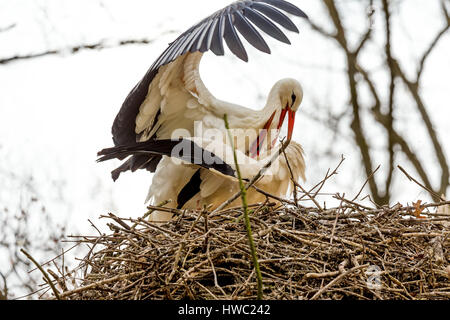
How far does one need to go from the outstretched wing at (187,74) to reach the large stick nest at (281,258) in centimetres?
101

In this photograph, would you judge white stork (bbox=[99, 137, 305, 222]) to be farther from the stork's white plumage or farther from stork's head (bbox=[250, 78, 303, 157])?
stork's head (bbox=[250, 78, 303, 157])

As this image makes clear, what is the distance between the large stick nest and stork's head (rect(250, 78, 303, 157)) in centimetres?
134

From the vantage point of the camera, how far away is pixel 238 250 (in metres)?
2.90

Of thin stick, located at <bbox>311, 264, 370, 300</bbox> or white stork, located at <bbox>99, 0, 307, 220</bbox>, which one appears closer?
thin stick, located at <bbox>311, 264, 370, 300</bbox>

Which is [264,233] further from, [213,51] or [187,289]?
[213,51]

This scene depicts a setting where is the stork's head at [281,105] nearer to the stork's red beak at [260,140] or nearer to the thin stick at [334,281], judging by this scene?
the stork's red beak at [260,140]

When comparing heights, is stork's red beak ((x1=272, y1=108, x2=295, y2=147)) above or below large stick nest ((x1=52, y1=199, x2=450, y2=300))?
above

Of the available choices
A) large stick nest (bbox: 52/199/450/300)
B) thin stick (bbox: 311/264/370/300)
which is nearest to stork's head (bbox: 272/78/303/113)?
large stick nest (bbox: 52/199/450/300)

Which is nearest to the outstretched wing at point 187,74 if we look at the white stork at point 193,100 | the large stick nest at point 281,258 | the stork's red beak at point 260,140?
the white stork at point 193,100

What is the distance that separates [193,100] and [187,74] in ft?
0.70

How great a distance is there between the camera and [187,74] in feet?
14.6

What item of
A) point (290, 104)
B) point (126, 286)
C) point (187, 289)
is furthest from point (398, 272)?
point (290, 104)

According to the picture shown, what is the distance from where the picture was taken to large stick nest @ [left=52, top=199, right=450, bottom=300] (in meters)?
2.75

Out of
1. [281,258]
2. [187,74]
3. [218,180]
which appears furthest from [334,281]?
[187,74]
